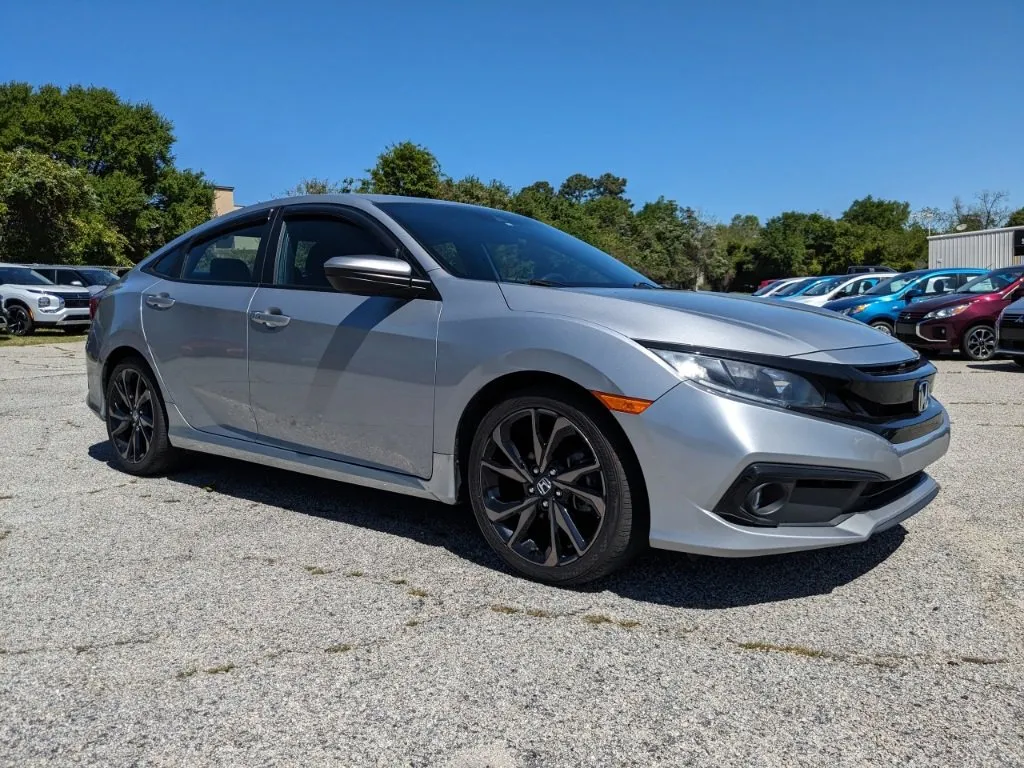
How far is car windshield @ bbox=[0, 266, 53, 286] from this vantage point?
19.0 m

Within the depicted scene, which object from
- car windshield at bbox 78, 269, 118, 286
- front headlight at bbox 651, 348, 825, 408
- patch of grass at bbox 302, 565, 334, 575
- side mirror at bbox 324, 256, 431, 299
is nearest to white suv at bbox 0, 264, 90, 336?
car windshield at bbox 78, 269, 118, 286

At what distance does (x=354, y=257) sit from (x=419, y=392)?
611 mm

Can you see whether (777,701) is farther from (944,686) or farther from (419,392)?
(419,392)

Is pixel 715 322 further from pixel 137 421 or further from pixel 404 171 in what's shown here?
pixel 404 171

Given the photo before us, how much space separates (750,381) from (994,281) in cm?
1235

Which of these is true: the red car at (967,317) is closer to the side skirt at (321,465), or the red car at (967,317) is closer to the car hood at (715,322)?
the car hood at (715,322)

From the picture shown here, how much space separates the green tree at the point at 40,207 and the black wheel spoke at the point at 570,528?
32.6 m

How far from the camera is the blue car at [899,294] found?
603 inches

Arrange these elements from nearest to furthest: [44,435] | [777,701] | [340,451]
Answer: [777,701] → [340,451] → [44,435]

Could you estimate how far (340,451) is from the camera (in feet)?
12.6

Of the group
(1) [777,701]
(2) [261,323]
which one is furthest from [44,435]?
(1) [777,701]

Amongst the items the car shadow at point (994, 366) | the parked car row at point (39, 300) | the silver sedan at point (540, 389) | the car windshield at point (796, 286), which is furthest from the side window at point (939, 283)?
the parked car row at point (39, 300)

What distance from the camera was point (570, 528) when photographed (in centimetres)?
316

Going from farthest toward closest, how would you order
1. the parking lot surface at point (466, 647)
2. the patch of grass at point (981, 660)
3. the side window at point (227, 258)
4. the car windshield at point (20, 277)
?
1. the car windshield at point (20, 277)
2. the side window at point (227, 258)
3. the patch of grass at point (981, 660)
4. the parking lot surface at point (466, 647)
